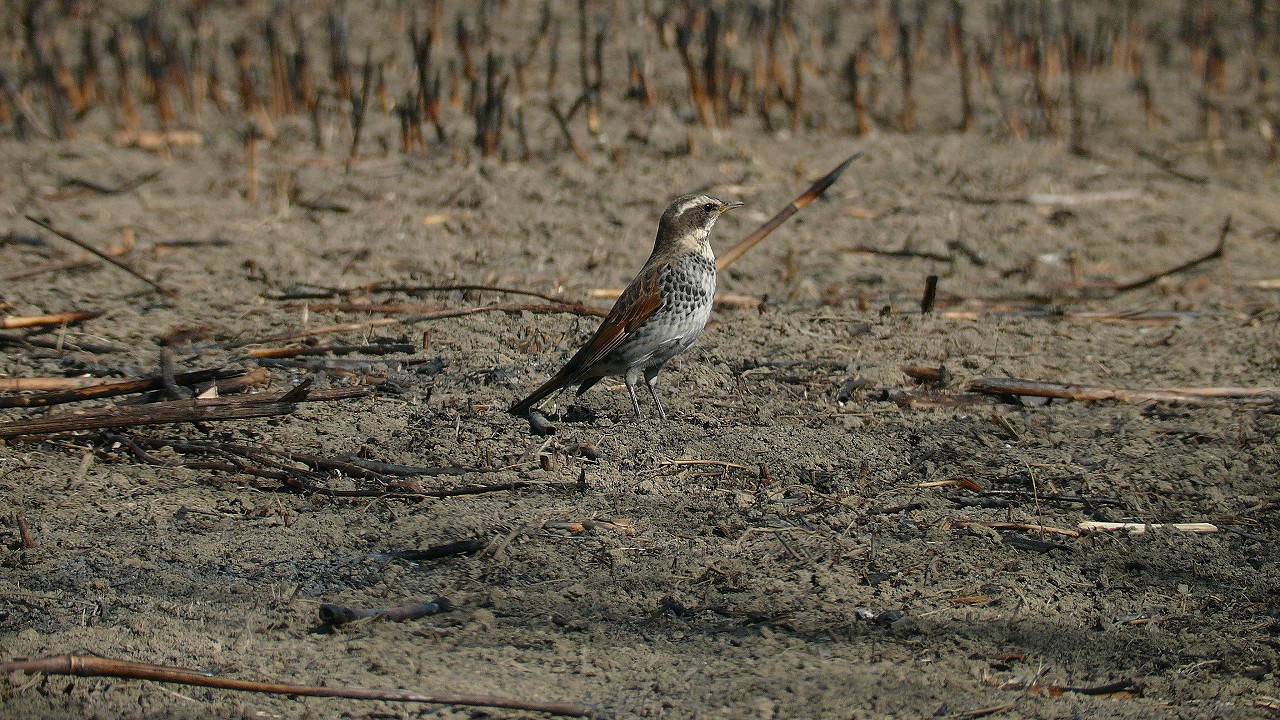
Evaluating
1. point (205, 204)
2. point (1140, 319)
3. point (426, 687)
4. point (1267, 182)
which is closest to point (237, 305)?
point (205, 204)

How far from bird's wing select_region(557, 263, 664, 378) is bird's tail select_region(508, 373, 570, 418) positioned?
0.04 m

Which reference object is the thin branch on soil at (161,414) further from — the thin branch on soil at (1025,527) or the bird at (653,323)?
the thin branch on soil at (1025,527)

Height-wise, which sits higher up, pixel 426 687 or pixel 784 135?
pixel 784 135

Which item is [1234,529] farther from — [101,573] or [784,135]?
[784,135]

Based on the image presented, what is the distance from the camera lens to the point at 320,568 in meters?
4.02

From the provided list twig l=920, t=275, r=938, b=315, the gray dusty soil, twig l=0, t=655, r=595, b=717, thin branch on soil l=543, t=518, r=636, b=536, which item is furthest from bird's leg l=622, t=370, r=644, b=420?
twig l=0, t=655, r=595, b=717

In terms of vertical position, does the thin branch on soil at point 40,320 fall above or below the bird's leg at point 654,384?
above

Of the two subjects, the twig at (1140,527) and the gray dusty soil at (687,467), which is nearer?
A: the gray dusty soil at (687,467)

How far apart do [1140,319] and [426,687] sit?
15.1ft

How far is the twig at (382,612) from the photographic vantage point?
3.69 meters

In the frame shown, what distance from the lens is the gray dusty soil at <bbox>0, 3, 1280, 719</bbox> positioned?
11.8 ft

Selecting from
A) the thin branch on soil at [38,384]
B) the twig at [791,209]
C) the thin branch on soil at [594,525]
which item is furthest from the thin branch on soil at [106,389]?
the twig at [791,209]

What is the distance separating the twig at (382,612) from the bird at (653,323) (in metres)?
1.48

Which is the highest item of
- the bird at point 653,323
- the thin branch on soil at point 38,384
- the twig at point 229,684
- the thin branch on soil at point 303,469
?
the bird at point 653,323
